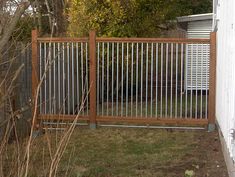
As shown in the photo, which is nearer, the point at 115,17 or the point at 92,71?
the point at 92,71

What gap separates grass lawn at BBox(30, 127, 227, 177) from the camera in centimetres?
727

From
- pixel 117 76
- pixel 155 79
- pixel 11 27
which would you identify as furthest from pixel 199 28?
pixel 11 27

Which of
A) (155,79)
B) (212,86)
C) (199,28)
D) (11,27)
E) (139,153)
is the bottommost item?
(139,153)

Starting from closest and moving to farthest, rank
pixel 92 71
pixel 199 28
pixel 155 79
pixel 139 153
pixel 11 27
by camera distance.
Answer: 1. pixel 11 27
2. pixel 139 153
3. pixel 92 71
4. pixel 155 79
5. pixel 199 28

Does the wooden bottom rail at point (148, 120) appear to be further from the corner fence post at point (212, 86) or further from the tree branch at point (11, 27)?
the tree branch at point (11, 27)

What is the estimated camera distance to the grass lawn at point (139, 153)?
23.9 feet

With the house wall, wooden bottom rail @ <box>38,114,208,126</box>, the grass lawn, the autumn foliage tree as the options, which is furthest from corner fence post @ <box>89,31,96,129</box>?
the house wall

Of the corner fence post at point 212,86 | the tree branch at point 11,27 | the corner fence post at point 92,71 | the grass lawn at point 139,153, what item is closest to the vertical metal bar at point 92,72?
the corner fence post at point 92,71

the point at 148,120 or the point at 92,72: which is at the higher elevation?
the point at 92,72

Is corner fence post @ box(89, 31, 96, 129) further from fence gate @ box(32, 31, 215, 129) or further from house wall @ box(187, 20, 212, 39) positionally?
house wall @ box(187, 20, 212, 39)

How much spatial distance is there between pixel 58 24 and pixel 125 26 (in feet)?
12.0

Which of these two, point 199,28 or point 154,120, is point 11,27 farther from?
point 199,28

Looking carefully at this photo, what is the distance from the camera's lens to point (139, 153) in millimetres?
8609

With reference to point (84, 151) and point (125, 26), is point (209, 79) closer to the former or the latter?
point (84, 151)
